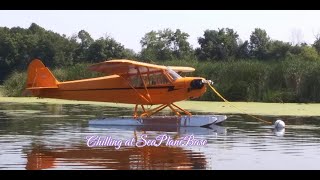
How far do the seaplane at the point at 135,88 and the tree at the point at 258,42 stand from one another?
3529cm

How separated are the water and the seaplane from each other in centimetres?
102

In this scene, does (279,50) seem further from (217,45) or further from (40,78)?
(40,78)

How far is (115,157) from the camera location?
398 inches

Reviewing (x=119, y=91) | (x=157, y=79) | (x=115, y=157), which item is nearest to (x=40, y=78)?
(x=119, y=91)

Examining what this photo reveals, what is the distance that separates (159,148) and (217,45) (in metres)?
41.0

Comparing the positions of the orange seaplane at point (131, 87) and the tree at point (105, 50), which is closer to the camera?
the orange seaplane at point (131, 87)

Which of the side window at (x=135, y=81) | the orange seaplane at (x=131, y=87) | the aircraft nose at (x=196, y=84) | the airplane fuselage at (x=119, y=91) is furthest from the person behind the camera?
the side window at (x=135, y=81)

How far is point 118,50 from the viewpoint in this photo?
5378 centimetres

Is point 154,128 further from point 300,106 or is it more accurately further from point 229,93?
point 229,93

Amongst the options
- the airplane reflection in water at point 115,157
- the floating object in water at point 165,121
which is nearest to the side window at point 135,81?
the floating object in water at point 165,121

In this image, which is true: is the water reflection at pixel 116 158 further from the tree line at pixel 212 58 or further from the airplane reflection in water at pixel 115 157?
the tree line at pixel 212 58

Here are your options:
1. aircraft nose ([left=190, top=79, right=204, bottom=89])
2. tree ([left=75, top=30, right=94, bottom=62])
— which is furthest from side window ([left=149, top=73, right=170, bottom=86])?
tree ([left=75, top=30, right=94, bottom=62])

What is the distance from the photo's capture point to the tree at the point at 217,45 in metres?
51.2
